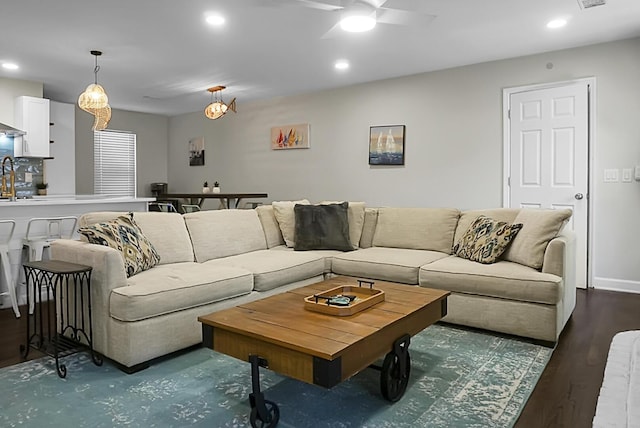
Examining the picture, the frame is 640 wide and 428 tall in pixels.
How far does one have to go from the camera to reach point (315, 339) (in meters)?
1.81

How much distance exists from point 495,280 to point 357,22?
6.90ft

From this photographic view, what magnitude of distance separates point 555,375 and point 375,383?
102cm

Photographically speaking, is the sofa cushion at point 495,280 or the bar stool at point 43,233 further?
the bar stool at point 43,233

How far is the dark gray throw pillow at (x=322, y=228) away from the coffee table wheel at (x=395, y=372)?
2.09 m

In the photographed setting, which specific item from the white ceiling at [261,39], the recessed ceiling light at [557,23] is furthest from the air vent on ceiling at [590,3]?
the recessed ceiling light at [557,23]

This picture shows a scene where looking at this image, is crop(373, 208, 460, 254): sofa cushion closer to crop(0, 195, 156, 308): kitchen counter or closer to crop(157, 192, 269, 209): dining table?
crop(157, 192, 269, 209): dining table

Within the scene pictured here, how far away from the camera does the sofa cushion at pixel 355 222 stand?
443 cm

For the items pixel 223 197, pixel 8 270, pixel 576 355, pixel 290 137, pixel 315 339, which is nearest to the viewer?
pixel 315 339

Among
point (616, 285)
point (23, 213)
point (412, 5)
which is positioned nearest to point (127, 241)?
point (23, 213)

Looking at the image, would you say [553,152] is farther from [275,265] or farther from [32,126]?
[32,126]

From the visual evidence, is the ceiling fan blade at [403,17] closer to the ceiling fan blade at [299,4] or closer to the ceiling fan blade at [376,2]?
the ceiling fan blade at [376,2]

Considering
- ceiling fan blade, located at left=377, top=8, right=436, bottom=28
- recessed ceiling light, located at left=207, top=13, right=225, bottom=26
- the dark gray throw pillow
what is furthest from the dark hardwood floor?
recessed ceiling light, located at left=207, top=13, right=225, bottom=26

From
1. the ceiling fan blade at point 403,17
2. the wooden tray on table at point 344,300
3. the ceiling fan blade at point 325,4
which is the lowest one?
the wooden tray on table at point 344,300

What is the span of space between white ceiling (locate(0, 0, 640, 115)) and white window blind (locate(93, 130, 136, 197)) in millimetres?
1854
